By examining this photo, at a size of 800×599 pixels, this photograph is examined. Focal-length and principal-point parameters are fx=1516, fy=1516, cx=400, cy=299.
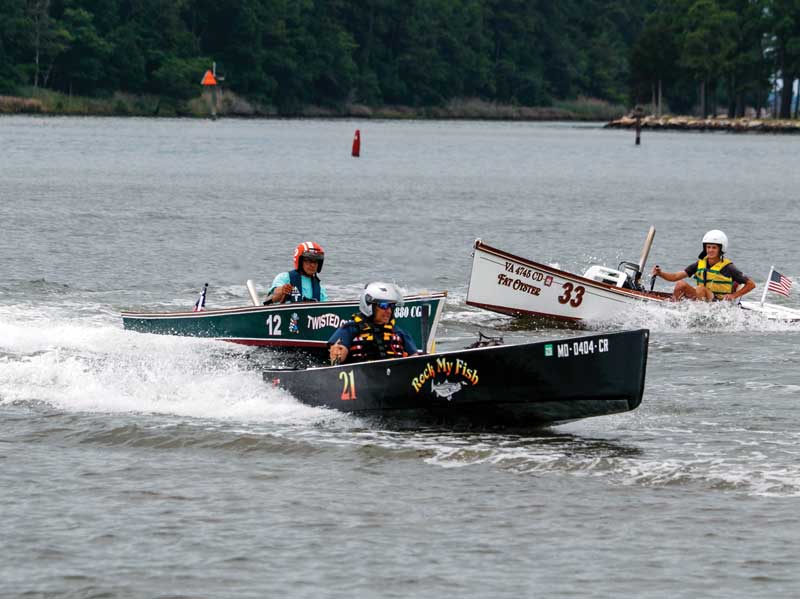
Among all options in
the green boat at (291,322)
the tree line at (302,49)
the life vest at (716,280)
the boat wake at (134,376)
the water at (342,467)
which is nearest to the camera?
the water at (342,467)

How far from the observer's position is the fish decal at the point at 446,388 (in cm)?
1501

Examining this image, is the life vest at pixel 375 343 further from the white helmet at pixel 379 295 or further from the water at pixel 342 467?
the water at pixel 342 467

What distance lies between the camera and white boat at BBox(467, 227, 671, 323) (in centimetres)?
2409

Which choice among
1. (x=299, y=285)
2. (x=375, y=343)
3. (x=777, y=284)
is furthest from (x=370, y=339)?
(x=777, y=284)

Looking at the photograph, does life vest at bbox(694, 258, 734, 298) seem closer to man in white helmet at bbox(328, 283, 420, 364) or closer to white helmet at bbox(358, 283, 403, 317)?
man in white helmet at bbox(328, 283, 420, 364)

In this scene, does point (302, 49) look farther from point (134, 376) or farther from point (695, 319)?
point (134, 376)

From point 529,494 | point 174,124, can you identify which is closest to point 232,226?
point 529,494

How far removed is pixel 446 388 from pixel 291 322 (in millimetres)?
4691

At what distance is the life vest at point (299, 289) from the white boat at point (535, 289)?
487cm

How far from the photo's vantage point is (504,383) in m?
14.9

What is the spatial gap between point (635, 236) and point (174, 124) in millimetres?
102484

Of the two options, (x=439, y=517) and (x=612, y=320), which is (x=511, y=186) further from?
(x=439, y=517)

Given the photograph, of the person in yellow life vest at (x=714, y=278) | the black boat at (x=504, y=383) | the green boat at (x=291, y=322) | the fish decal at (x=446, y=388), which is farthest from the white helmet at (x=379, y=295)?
the person in yellow life vest at (x=714, y=278)

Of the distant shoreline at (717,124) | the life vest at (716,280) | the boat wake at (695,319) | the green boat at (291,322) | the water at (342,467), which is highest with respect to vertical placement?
the distant shoreline at (717,124)
